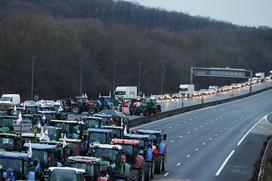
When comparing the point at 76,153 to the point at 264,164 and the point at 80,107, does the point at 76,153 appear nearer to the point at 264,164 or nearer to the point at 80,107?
the point at 264,164

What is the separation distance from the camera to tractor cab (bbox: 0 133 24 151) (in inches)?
945

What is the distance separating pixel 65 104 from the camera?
6925cm

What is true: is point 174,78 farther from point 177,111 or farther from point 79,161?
point 79,161

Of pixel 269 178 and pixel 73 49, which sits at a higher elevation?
pixel 73 49

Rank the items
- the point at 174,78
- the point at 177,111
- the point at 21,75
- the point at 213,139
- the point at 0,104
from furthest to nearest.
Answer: the point at 174,78 → the point at 21,75 → the point at 177,111 → the point at 0,104 → the point at 213,139

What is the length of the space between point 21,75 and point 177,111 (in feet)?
75.4

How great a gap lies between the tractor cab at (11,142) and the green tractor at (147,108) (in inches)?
1912

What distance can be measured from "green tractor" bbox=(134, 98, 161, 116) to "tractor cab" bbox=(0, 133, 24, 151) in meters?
48.6

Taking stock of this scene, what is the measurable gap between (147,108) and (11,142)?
4994 centimetres

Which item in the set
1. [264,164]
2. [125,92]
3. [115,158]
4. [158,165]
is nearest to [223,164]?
[264,164]

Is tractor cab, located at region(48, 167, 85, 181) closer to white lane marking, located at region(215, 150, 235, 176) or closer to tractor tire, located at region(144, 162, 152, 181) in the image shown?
tractor tire, located at region(144, 162, 152, 181)

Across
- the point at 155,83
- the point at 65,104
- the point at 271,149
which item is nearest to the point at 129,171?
the point at 271,149

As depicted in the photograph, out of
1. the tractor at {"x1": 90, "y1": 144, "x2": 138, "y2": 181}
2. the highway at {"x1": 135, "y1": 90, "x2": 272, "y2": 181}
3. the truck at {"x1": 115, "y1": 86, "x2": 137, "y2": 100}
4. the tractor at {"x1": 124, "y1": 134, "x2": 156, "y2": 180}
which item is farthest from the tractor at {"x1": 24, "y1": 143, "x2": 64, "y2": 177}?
the truck at {"x1": 115, "y1": 86, "x2": 137, "y2": 100}

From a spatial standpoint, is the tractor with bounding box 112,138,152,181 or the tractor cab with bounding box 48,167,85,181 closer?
the tractor cab with bounding box 48,167,85,181
